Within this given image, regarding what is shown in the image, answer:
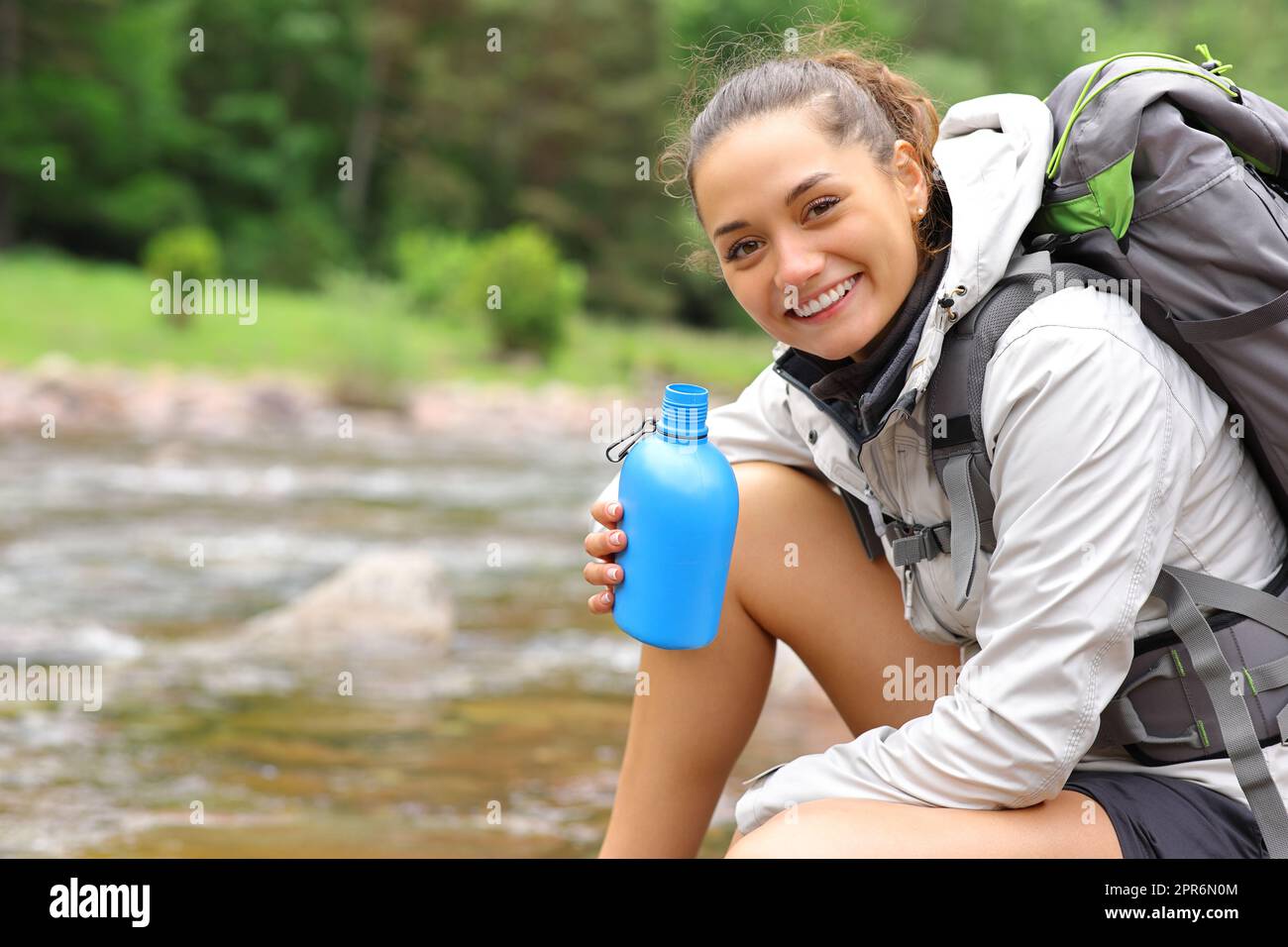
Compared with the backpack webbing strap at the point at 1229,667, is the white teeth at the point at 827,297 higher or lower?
higher

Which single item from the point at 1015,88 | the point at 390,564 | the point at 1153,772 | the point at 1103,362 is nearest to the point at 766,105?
the point at 1103,362

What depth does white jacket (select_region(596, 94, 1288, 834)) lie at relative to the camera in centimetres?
152

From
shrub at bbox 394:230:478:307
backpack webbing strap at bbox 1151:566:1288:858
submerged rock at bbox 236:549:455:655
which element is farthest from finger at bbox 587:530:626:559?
shrub at bbox 394:230:478:307

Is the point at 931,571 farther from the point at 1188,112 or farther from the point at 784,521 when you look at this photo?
the point at 1188,112

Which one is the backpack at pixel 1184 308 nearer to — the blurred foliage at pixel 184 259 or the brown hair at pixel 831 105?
the brown hair at pixel 831 105

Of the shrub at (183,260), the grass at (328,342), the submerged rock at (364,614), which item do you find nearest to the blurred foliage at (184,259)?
the shrub at (183,260)

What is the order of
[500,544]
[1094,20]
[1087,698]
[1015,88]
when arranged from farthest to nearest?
[1094,20]
[1015,88]
[500,544]
[1087,698]

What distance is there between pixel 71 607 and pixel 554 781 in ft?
8.70

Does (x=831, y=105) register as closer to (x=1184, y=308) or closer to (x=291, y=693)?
(x=1184, y=308)

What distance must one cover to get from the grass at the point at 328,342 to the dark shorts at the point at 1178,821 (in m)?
10.5

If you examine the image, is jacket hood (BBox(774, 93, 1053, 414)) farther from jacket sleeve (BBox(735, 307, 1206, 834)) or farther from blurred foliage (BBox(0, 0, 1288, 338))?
blurred foliage (BBox(0, 0, 1288, 338))

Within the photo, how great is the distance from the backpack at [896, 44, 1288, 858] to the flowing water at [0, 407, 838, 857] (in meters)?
1.30

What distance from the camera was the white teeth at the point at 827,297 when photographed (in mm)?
1724

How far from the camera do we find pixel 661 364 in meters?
16.3
